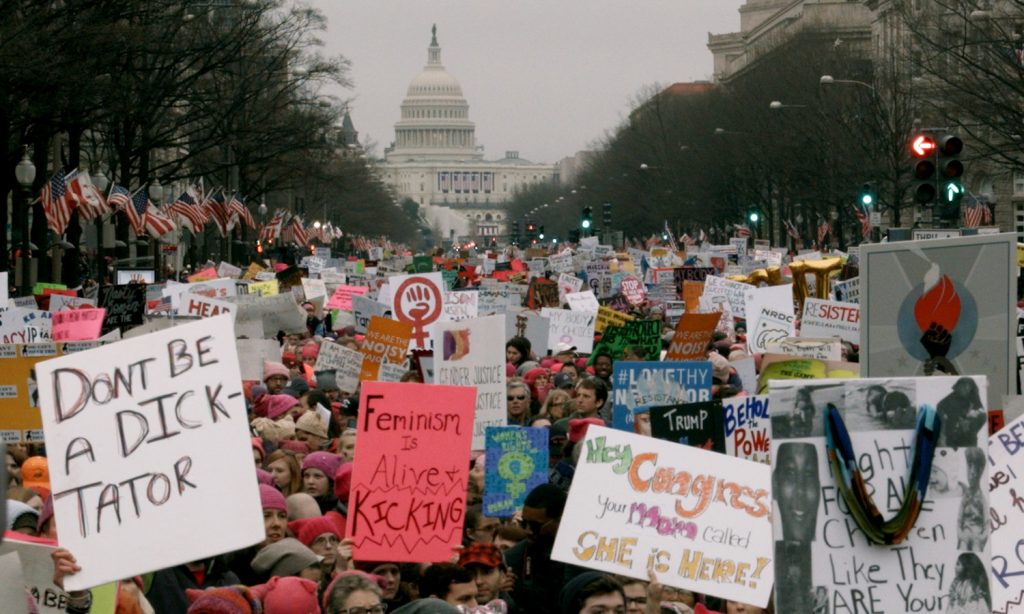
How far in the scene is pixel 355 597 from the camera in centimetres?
752

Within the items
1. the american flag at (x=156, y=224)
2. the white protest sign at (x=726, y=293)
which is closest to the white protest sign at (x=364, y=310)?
the white protest sign at (x=726, y=293)

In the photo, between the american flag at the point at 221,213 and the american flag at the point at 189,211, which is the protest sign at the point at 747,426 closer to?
the american flag at the point at 189,211

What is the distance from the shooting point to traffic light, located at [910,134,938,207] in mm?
18734

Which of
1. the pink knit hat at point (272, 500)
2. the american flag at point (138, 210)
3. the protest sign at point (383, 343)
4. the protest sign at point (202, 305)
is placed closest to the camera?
the pink knit hat at point (272, 500)

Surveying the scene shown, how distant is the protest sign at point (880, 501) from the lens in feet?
22.4

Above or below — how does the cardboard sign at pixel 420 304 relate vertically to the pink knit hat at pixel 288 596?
above

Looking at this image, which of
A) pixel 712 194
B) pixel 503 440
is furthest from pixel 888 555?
pixel 712 194

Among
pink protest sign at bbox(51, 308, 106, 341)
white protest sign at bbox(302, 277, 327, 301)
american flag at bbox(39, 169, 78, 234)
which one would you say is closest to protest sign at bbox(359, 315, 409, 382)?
pink protest sign at bbox(51, 308, 106, 341)

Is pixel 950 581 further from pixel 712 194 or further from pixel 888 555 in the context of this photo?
pixel 712 194

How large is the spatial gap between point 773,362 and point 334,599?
6.89 meters

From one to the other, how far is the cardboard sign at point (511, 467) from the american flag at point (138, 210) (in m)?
29.9

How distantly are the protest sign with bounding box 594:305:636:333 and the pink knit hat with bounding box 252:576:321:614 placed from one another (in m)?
12.9

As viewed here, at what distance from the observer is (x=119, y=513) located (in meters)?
7.08

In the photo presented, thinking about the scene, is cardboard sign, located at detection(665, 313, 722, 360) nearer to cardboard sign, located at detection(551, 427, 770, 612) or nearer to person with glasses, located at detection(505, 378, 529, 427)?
person with glasses, located at detection(505, 378, 529, 427)
